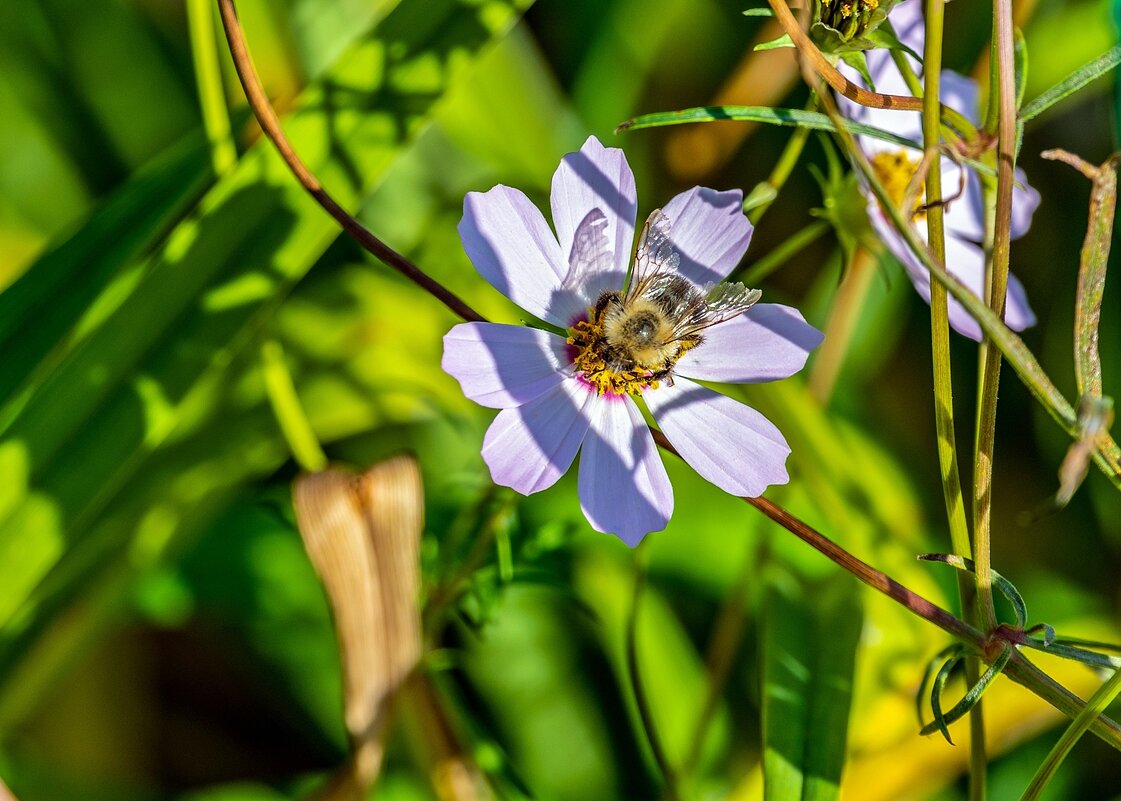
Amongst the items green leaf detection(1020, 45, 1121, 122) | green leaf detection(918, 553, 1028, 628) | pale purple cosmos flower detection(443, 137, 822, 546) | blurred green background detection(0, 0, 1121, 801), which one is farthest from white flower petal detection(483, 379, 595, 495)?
green leaf detection(1020, 45, 1121, 122)

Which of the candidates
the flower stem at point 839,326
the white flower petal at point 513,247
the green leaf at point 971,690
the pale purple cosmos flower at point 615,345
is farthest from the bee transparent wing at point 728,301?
the flower stem at point 839,326

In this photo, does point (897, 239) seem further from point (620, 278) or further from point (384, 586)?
point (384, 586)

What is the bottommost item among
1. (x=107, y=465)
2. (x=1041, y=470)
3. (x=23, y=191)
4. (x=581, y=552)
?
(x=1041, y=470)

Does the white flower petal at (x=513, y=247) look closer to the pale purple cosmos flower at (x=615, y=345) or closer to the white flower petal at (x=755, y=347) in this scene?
the pale purple cosmos flower at (x=615, y=345)

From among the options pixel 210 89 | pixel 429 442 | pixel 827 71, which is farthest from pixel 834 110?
pixel 429 442

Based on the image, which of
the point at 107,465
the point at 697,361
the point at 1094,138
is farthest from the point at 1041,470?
the point at 107,465
